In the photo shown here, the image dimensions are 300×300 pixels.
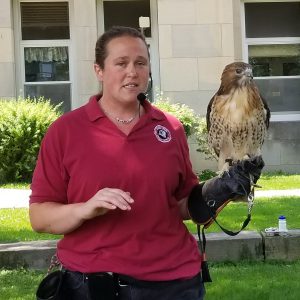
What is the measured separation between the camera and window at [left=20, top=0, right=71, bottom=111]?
14617mm

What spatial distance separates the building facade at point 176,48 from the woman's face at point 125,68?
439 inches

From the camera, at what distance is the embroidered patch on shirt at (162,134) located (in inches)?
112

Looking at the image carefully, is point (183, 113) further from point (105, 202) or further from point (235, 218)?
point (105, 202)

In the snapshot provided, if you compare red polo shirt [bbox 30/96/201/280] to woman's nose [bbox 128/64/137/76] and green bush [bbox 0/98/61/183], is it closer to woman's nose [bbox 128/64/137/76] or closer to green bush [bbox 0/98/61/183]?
woman's nose [bbox 128/64/137/76]

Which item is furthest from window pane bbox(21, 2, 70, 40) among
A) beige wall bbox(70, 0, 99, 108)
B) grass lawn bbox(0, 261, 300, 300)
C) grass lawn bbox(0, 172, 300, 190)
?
grass lawn bbox(0, 261, 300, 300)

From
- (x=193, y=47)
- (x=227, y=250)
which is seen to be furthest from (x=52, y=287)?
(x=193, y=47)

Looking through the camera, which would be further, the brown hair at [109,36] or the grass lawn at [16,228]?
the grass lawn at [16,228]

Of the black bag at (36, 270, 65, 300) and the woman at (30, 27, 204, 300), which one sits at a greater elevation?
the woman at (30, 27, 204, 300)

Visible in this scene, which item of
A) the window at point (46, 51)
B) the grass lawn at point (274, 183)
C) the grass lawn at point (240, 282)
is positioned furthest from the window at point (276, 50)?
the grass lawn at point (240, 282)

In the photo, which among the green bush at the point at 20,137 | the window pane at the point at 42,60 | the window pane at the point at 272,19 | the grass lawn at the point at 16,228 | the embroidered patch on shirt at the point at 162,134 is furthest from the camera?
the window pane at the point at 272,19

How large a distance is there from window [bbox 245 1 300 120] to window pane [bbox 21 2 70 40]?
4.30 meters

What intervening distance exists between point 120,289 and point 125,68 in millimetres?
929

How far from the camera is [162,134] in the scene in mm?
2863

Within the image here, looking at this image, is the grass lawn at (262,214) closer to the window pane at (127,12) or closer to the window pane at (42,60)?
the window pane at (127,12)
